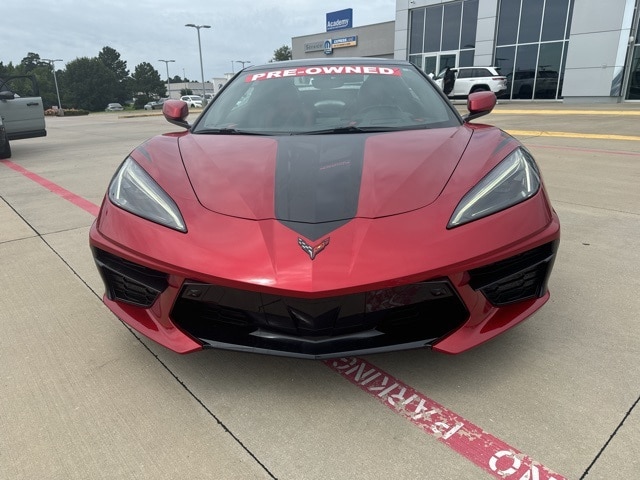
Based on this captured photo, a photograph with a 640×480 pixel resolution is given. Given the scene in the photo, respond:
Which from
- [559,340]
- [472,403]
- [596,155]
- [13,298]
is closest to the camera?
[472,403]

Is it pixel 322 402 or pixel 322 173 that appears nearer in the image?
pixel 322 402

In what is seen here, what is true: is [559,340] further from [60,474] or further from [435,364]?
[60,474]

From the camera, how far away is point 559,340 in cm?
204

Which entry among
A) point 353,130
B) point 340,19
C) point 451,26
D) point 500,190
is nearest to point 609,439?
point 500,190

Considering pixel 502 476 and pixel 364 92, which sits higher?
pixel 364 92

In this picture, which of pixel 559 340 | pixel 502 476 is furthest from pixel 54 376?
pixel 559 340

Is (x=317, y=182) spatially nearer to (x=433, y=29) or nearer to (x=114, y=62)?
(x=433, y=29)

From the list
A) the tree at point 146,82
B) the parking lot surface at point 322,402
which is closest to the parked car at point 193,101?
the parking lot surface at point 322,402

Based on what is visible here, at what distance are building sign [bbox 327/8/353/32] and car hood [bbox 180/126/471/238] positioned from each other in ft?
127

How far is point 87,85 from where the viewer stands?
85.4 meters

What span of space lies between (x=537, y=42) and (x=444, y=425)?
74.4ft

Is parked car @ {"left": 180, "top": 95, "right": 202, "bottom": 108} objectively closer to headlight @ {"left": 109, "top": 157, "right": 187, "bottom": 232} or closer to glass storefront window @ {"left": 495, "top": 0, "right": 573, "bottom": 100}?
glass storefront window @ {"left": 495, "top": 0, "right": 573, "bottom": 100}

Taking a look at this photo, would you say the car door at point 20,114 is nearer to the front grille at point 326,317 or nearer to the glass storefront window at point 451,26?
the front grille at point 326,317

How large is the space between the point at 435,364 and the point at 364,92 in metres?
1.69
